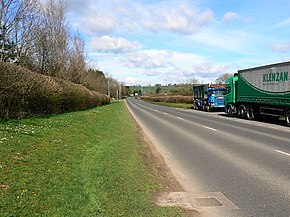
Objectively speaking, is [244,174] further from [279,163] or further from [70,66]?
[70,66]

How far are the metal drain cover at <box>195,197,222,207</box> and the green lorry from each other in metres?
16.3

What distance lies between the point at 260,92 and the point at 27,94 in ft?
56.7

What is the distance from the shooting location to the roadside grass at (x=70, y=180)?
4.54 meters

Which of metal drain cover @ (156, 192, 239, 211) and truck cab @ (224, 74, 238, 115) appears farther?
truck cab @ (224, 74, 238, 115)

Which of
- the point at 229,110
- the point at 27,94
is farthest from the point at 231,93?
the point at 27,94

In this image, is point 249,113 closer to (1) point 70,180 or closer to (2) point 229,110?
(2) point 229,110

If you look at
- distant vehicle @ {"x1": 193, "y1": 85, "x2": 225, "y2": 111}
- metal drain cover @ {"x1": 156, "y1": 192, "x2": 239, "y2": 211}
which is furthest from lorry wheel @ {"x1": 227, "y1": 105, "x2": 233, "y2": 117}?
metal drain cover @ {"x1": 156, "y1": 192, "x2": 239, "y2": 211}

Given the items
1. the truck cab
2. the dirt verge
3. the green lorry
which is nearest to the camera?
the dirt verge

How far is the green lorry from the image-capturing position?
20559 millimetres

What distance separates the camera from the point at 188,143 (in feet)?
41.3

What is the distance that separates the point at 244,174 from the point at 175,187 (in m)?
1.95

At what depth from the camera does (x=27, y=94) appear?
15.1 metres

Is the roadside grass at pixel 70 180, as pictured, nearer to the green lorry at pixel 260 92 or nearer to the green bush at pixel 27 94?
the green bush at pixel 27 94

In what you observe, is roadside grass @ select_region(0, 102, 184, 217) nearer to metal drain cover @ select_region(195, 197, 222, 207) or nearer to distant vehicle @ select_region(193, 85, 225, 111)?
metal drain cover @ select_region(195, 197, 222, 207)
